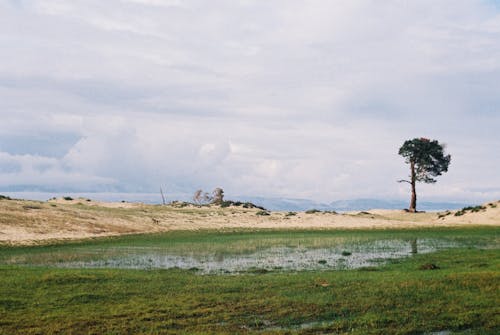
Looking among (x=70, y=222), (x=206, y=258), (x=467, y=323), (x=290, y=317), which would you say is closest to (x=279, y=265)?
(x=206, y=258)

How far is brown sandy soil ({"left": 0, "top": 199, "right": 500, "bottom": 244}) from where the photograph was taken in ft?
182

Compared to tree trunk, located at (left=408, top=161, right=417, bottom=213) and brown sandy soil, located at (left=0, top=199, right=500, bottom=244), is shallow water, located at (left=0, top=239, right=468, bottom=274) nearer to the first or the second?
brown sandy soil, located at (left=0, top=199, right=500, bottom=244)

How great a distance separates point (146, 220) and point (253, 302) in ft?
188

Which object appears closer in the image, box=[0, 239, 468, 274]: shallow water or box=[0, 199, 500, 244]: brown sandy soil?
box=[0, 239, 468, 274]: shallow water

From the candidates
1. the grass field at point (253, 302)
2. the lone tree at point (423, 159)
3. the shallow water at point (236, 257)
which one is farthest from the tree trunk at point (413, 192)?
the grass field at point (253, 302)

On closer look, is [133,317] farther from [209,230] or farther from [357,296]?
[209,230]

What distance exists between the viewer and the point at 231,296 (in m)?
20.7

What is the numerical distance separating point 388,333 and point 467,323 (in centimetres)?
283

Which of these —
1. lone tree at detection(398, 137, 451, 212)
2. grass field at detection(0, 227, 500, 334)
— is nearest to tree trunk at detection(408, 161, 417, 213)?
lone tree at detection(398, 137, 451, 212)

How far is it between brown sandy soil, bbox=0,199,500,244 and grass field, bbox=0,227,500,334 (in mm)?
27442

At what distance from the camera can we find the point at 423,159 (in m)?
105

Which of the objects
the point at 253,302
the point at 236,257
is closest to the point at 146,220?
the point at 236,257

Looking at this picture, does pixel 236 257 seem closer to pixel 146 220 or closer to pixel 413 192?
pixel 146 220

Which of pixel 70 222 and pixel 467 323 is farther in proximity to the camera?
pixel 70 222
